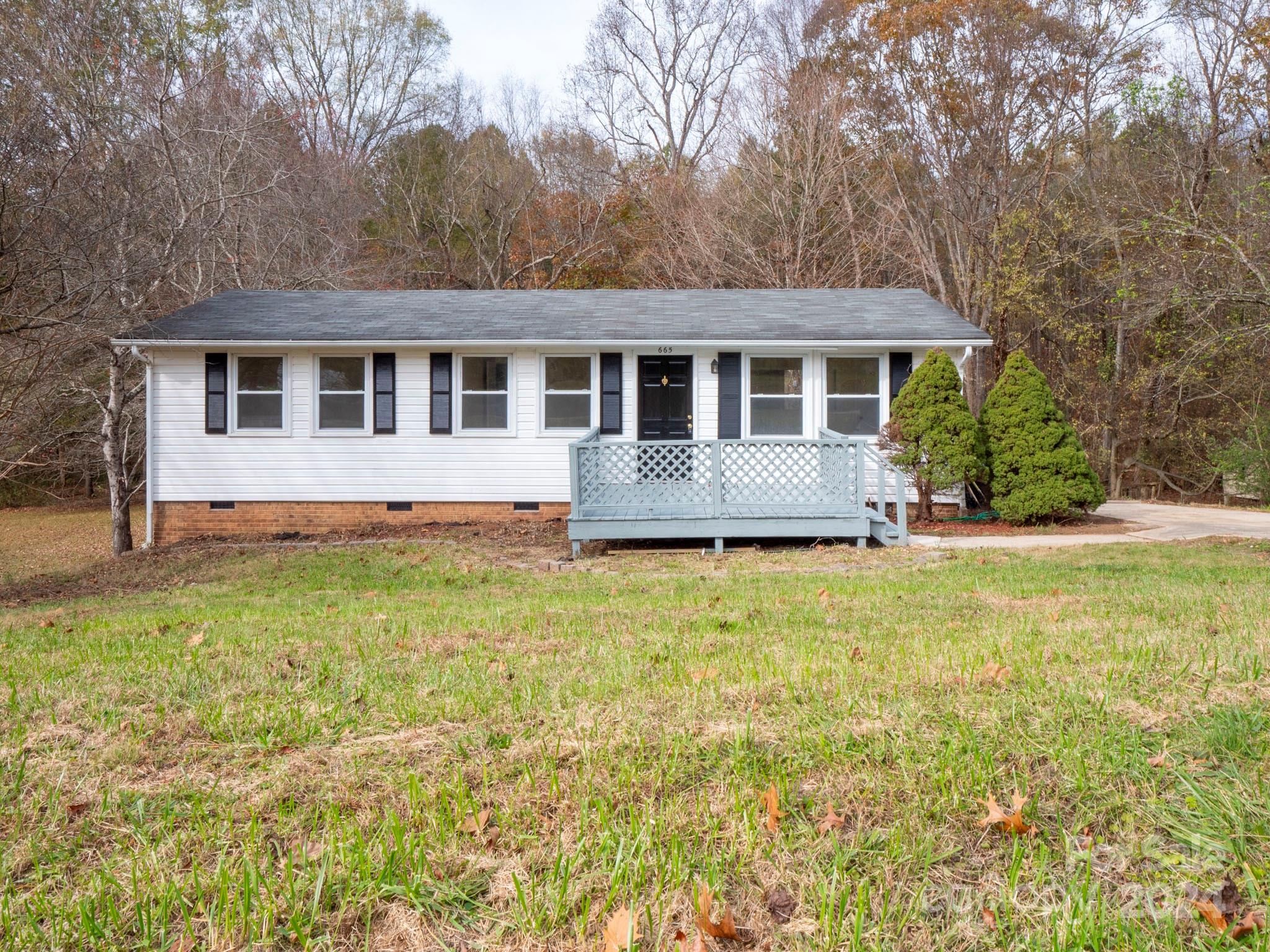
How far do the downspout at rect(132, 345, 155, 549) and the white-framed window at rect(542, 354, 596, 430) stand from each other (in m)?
6.27

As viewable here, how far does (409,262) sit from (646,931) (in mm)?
27792

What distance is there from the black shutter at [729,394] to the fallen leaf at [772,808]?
11.9 m

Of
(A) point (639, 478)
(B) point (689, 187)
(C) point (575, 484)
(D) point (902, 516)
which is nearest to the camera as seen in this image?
(D) point (902, 516)

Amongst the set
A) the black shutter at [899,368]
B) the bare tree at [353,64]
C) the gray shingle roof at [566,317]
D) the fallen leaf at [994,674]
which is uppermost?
the bare tree at [353,64]

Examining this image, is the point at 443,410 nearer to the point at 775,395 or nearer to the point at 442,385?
the point at 442,385

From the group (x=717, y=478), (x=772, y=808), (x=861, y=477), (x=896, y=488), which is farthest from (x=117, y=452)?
(x=772, y=808)

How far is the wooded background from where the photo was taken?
1312 cm

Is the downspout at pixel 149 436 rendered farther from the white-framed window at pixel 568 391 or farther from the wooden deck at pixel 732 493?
the wooden deck at pixel 732 493

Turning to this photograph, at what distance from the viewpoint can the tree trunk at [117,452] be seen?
48.0ft

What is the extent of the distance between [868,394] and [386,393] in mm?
7853

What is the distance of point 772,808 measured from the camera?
253cm

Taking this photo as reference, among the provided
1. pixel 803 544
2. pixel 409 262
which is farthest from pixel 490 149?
pixel 803 544

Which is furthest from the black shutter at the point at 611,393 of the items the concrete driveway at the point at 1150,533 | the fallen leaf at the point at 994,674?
the fallen leaf at the point at 994,674

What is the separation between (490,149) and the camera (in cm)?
2902
